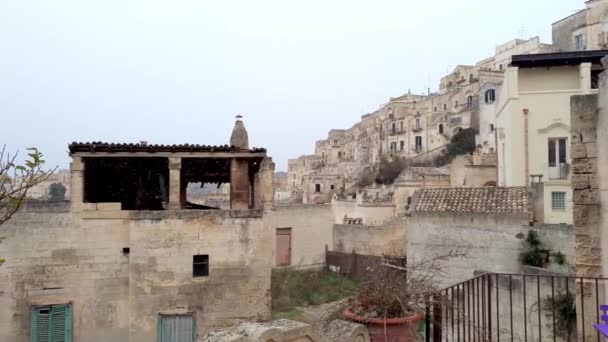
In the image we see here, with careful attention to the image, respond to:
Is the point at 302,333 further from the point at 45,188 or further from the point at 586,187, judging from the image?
the point at 45,188

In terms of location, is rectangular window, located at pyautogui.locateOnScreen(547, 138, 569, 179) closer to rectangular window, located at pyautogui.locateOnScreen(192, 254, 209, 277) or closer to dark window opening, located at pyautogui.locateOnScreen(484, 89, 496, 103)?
rectangular window, located at pyautogui.locateOnScreen(192, 254, 209, 277)

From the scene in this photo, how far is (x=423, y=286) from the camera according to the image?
535 cm

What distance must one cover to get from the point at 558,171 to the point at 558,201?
248cm

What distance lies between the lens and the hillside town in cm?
579

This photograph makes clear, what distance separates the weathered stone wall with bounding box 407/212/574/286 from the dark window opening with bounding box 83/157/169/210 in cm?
907

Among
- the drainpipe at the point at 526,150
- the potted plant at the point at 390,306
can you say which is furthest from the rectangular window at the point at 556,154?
the potted plant at the point at 390,306

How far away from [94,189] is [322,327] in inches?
541

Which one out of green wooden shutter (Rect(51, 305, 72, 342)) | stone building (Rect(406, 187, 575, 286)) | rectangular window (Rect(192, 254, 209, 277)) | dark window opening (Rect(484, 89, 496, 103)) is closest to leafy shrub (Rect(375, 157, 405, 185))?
dark window opening (Rect(484, 89, 496, 103))

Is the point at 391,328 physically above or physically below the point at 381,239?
above

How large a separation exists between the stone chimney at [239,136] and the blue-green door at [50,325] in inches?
274

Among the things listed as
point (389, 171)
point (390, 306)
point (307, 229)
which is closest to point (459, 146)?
A: point (389, 171)

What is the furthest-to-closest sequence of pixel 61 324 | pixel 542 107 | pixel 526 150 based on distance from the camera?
pixel 526 150
pixel 542 107
pixel 61 324

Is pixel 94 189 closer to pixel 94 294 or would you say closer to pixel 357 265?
pixel 94 294

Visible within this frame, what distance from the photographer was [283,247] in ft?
97.0
